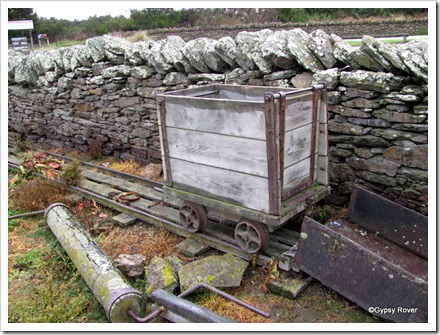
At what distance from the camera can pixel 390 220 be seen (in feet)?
14.1

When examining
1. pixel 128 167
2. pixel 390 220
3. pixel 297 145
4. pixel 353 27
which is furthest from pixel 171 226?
pixel 353 27

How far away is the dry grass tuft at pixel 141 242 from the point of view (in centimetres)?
492

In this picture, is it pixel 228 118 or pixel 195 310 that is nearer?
pixel 195 310

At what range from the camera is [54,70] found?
30.8 feet

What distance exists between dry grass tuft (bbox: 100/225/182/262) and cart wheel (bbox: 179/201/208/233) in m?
0.30

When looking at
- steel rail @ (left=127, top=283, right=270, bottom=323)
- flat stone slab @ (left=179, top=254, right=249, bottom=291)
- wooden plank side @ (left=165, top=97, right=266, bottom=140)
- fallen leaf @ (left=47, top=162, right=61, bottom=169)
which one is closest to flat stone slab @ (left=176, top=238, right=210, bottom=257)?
flat stone slab @ (left=179, top=254, right=249, bottom=291)

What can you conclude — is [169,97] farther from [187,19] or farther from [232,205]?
[187,19]

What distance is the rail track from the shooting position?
442 centimetres

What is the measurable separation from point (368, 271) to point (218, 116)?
6.56 ft

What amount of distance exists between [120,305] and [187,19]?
58.9 ft

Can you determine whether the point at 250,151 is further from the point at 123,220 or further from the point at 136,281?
the point at 123,220

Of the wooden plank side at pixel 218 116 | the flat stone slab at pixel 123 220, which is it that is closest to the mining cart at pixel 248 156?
the wooden plank side at pixel 218 116

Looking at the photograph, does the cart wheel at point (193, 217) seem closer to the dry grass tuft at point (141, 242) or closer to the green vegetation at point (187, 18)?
the dry grass tuft at point (141, 242)

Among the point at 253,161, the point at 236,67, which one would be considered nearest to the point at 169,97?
the point at 253,161
